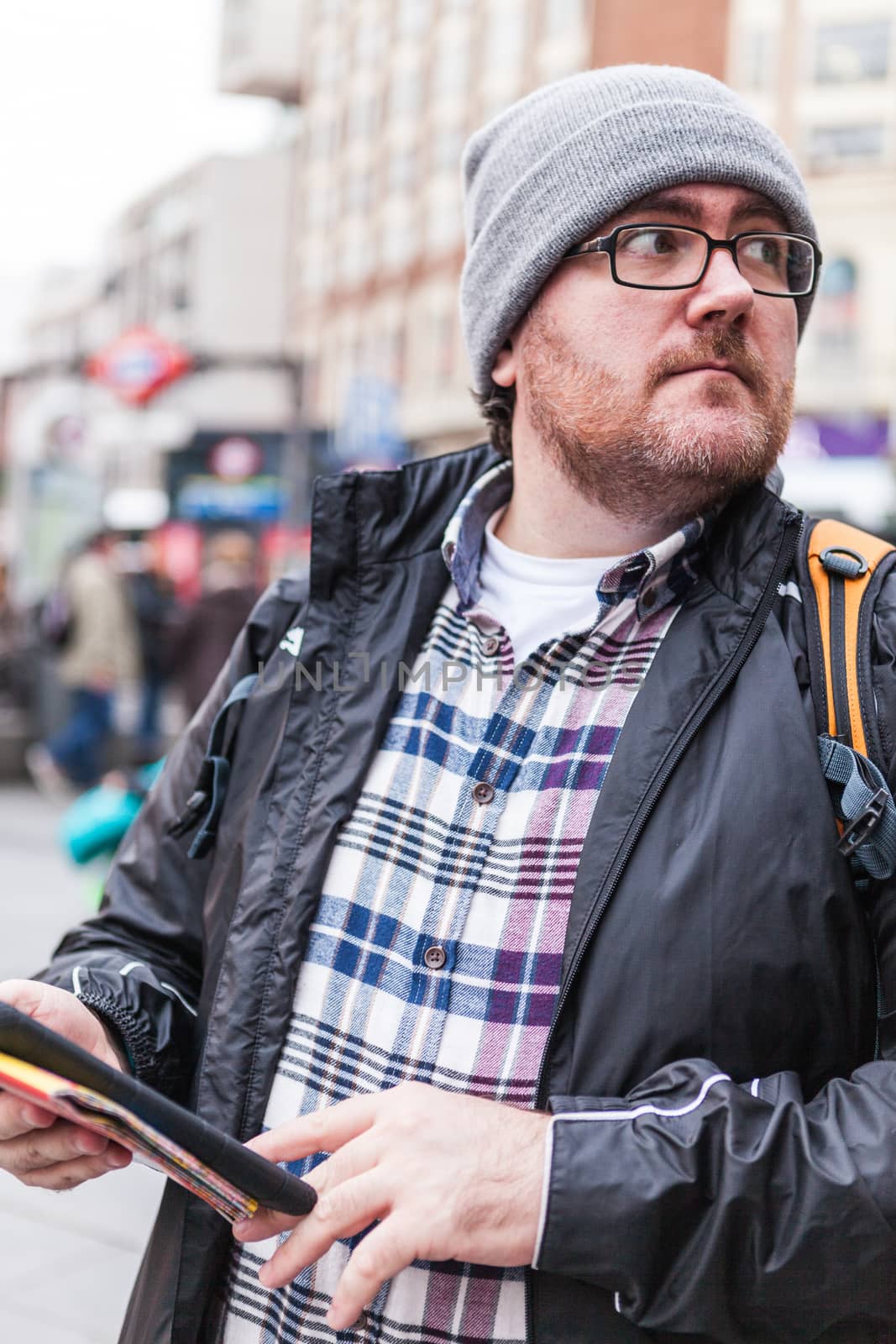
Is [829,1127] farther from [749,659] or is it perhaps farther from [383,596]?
[383,596]

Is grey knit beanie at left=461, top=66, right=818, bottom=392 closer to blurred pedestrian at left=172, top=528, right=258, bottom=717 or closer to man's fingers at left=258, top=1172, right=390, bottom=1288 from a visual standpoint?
man's fingers at left=258, top=1172, right=390, bottom=1288

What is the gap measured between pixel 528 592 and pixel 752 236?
1.75 feet

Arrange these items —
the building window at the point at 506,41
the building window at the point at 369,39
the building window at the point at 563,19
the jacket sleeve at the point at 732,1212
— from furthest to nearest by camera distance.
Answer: the building window at the point at 369,39 < the building window at the point at 506,41 < the building window at the point at 563,19 < the jacket sleeve at the point at 732,1212

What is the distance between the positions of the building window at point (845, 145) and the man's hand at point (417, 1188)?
15387 mm

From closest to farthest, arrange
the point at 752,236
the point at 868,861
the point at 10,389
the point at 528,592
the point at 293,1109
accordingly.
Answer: the point at 868,861 < the point at 293,1109 < the point at 752,236 < the point at 528,592 < the point at 10,389

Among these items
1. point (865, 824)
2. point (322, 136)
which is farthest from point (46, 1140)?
point (322, 136)

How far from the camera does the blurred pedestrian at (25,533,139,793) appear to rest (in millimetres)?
9102

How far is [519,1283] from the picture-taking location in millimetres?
1305

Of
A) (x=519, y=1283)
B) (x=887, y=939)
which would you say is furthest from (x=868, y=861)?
(x=519, y=1283)

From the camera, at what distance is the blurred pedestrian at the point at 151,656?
9.67 meters

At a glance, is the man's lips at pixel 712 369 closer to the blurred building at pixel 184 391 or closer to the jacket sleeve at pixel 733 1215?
the jacket sleeve at pixel 733 1215

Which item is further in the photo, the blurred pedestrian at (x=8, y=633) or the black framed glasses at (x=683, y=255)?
the blurred pedestrian at (x=8, y=633)

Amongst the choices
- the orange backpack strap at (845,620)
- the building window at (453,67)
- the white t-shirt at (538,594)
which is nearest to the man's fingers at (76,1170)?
the white t-shirt at (538,594)

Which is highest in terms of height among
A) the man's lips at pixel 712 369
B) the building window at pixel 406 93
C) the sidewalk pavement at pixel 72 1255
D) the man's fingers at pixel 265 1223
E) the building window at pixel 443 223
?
the building window at pixel 406 93
